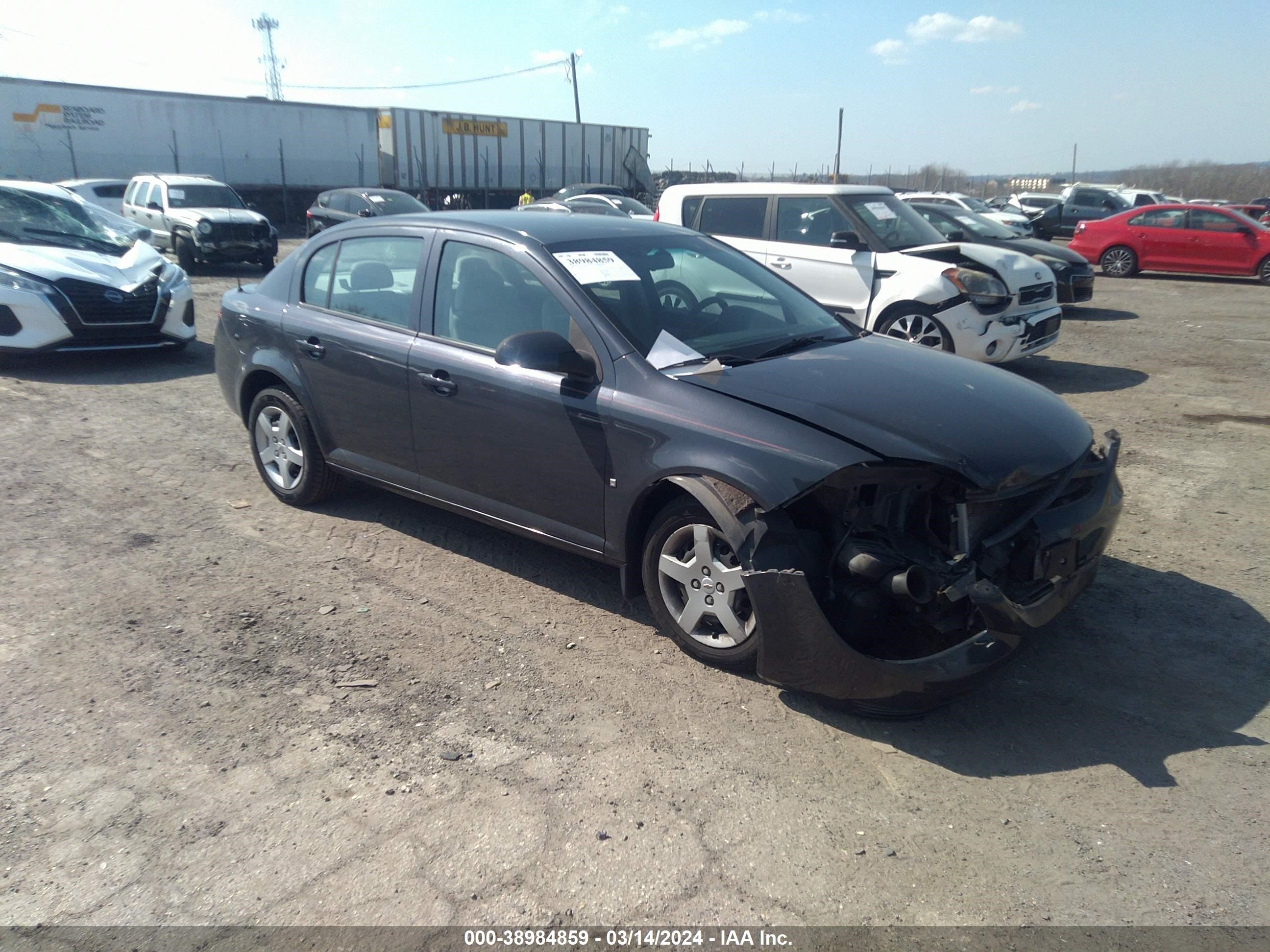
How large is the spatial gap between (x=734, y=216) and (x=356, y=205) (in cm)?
1463

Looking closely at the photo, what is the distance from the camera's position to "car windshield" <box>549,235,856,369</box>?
399cm

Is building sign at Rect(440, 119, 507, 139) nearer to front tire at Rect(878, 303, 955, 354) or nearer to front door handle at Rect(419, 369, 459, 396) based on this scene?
front tire at Rect(878, 303, 955, 354)

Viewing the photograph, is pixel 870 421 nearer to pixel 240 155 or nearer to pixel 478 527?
pixel 478 527

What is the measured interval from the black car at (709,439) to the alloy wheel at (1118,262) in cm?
1619

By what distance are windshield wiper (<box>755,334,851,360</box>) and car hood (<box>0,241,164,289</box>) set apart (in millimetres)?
7359

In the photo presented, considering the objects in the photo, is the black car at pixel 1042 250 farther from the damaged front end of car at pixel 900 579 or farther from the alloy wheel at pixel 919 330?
the damaged front end of car at pixel 900 579

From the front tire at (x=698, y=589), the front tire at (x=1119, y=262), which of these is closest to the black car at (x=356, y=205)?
the front tire at (x=1119, y=262)

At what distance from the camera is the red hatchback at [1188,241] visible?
17.2 metres

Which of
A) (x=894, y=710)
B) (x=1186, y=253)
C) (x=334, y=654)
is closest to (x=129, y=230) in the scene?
(x=334, y=654)

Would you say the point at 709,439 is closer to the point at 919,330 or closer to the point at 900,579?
the point at 900,579

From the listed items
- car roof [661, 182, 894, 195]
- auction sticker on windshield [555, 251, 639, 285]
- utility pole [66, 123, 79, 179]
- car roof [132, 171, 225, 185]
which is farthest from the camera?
utility pole [66, 123, 79, 179]

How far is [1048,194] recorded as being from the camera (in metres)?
34.8

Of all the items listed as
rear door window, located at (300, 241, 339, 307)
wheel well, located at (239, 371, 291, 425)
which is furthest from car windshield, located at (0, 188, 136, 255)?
rear door window, located at (300, 241, 339, 307)

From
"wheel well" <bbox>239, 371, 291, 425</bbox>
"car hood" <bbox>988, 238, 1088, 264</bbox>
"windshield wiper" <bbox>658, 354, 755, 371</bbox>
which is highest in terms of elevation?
"car hood" <bbox>988, 238, 1088, 264</bbox>
